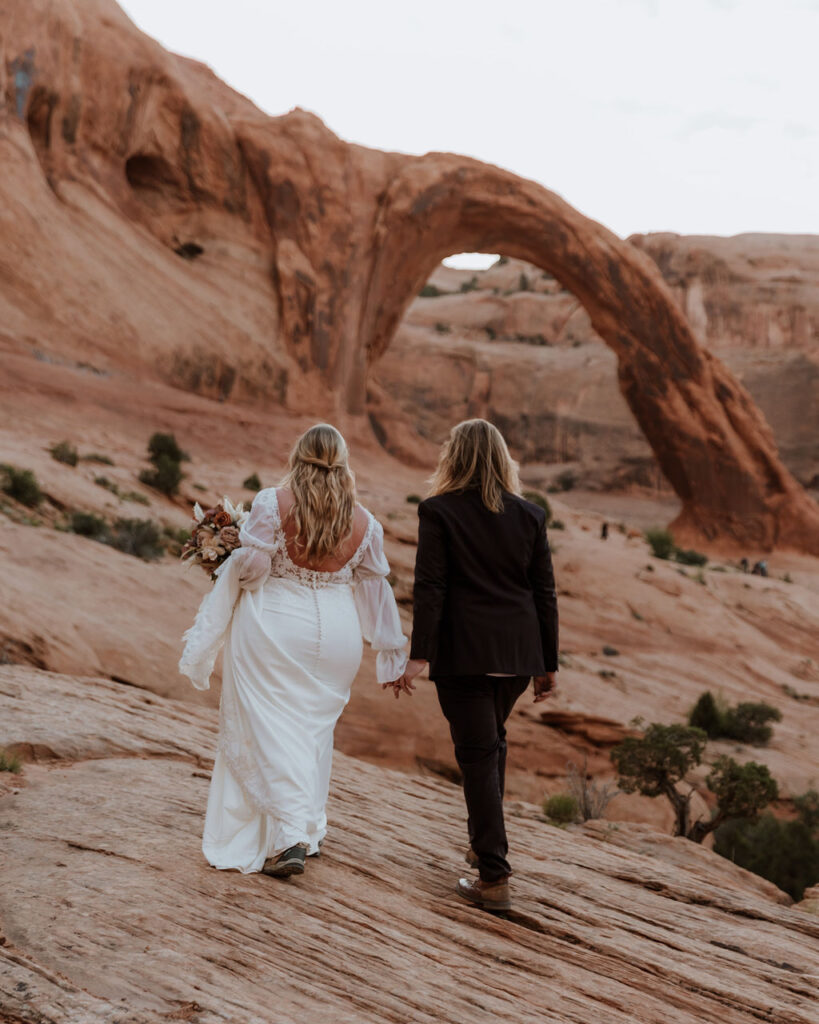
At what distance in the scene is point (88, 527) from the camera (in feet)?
43.9

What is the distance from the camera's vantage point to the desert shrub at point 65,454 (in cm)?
1658

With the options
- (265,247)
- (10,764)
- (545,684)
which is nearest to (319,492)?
(545,684)

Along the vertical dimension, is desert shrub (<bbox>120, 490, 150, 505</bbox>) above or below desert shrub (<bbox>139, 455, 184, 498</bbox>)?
below

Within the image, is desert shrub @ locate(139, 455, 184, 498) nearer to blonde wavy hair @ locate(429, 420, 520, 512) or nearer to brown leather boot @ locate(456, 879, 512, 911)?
blonde wavy hair @ locate(429, 420, 520, 512)

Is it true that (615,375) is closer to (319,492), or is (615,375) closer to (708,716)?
(708,716)

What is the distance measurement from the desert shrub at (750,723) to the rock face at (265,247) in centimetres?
1568

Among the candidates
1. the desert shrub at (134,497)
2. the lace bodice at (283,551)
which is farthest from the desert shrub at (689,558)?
the lace bodice at (283,551)

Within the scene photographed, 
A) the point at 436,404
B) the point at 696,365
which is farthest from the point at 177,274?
the point at 436,404

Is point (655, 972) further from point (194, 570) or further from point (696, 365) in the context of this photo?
point (696, 365)

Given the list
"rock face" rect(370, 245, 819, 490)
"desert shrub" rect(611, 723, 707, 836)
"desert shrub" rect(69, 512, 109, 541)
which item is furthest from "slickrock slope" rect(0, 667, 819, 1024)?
"rock face" rect(370, 245, 819, 490)

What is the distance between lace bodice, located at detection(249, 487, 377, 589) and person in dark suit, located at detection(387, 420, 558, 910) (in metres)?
0.40

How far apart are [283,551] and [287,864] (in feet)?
4.36

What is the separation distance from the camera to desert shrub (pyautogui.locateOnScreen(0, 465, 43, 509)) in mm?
13391

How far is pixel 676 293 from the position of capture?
146 feet
